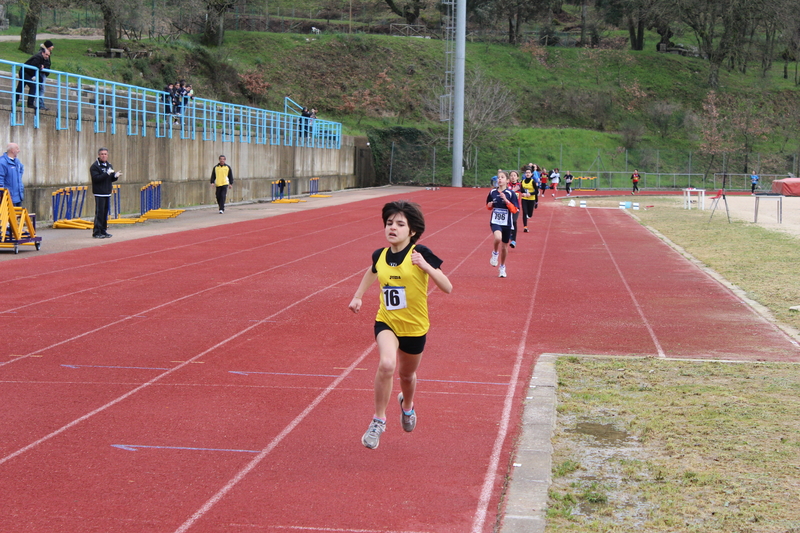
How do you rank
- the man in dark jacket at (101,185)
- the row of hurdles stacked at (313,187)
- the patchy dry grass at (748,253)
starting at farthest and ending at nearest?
1. the row of hurdles stacked at (313,187)
2. the man in dark jacket at (101,185)
3. the patchy dry grass at (748,253)

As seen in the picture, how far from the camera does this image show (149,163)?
28172 millimetres

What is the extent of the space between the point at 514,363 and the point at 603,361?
2.83ft

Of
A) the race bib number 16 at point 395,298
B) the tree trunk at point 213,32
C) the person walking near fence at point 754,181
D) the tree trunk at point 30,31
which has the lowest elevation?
the race bib number 16 at point 395,298

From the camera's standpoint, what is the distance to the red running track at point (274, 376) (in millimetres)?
4898

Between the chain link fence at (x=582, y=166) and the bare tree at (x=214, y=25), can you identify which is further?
the bare tree at (x=214, y=25)

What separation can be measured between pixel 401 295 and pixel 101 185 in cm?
1502

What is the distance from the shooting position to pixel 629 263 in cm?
1734

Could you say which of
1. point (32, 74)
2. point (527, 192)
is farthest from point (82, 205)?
point (527, 192)

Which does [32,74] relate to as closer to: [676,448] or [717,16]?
[676,448]

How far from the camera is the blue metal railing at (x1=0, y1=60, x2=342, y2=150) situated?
870 inches

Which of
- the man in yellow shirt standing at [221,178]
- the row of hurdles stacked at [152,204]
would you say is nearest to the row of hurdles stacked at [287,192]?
the man in yellow shirt standing at [221,178]

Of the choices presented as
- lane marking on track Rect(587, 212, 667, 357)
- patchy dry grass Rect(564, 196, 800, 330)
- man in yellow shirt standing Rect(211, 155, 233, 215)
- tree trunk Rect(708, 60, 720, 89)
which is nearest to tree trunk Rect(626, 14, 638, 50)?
tree trunk Rect(708, 60, 720, 89)

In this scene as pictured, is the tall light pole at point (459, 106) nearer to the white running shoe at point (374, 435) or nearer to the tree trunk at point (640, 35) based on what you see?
the tree trunk at point (640, 35)

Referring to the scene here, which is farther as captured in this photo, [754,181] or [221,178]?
[754,181]
